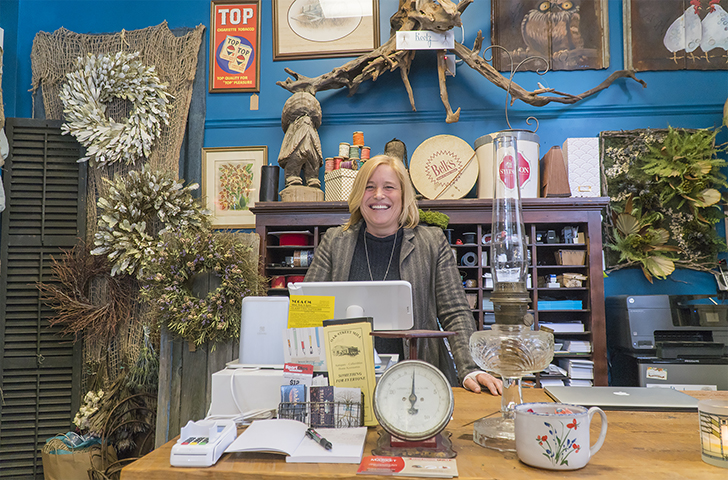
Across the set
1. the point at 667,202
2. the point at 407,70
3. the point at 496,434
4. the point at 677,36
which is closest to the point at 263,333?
the point at 496,434

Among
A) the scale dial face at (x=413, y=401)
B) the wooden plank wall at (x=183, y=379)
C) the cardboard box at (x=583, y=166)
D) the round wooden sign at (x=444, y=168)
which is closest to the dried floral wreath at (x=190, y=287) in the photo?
the wooden plank wall at (x=183, y=379)

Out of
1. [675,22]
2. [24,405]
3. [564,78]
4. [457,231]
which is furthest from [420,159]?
[24,405]

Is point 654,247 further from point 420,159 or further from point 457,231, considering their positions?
point 420,159

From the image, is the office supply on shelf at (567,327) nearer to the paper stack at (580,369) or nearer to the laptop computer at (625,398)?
the paper stack at (580,369)

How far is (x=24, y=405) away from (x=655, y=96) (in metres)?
5.19

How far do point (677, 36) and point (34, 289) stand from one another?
5.20 metres

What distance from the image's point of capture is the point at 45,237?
348 centimetres

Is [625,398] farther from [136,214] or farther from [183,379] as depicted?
[136,214]

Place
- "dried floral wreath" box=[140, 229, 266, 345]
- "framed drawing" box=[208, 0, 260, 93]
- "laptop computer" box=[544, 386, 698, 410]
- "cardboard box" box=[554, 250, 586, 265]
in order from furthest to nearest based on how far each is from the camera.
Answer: "framed drawing" box=[208, 0, 260, 93] → "cardboard box" box=[554, 250, 586, 265] → "dried floral wreath" box=[140, 229, 266, 345] → "laptop computer" box=[544, 386, 698, 410]

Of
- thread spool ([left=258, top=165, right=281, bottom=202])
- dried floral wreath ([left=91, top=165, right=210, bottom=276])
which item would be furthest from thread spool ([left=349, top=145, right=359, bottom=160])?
dried floral wreath ([left=91, top=165, right=210, bottom=276])

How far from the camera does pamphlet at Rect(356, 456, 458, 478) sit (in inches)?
34.1

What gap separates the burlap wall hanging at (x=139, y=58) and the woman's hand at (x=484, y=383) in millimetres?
2983

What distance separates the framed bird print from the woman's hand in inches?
127

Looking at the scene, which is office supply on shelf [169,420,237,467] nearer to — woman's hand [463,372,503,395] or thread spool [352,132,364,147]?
woman's hand [463,372,503,395]
